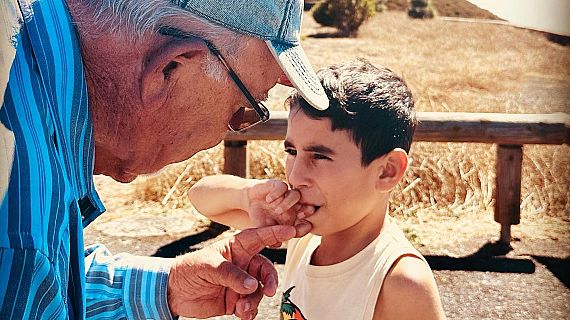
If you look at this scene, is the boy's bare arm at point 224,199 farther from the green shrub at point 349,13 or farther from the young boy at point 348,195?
the green shrub at point 349,13

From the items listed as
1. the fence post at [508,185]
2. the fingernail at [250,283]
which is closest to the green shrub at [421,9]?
the fence post at [508,185]

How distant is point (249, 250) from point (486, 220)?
366 centimetres

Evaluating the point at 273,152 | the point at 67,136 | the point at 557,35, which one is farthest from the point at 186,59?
the point at 557,35

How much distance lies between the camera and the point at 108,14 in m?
1.39

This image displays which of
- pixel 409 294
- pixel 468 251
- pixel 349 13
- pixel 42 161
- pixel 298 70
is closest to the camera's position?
pixel 42 161

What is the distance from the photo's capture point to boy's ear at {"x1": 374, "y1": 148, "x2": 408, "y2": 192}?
92.4 inches

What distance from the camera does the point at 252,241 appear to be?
6.78 ft

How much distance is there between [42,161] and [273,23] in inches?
21.9

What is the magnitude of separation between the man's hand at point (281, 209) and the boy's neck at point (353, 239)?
0.17m

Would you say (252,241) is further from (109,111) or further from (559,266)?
(559,266)

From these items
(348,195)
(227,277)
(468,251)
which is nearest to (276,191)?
(348,195)

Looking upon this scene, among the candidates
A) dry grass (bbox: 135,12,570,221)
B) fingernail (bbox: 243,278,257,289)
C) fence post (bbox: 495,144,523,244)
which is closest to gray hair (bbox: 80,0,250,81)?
fingernail (bbox: 243,278,257,289)

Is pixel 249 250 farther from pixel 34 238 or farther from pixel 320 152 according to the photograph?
pixel 34 238

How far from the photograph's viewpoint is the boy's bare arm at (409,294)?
208cm
